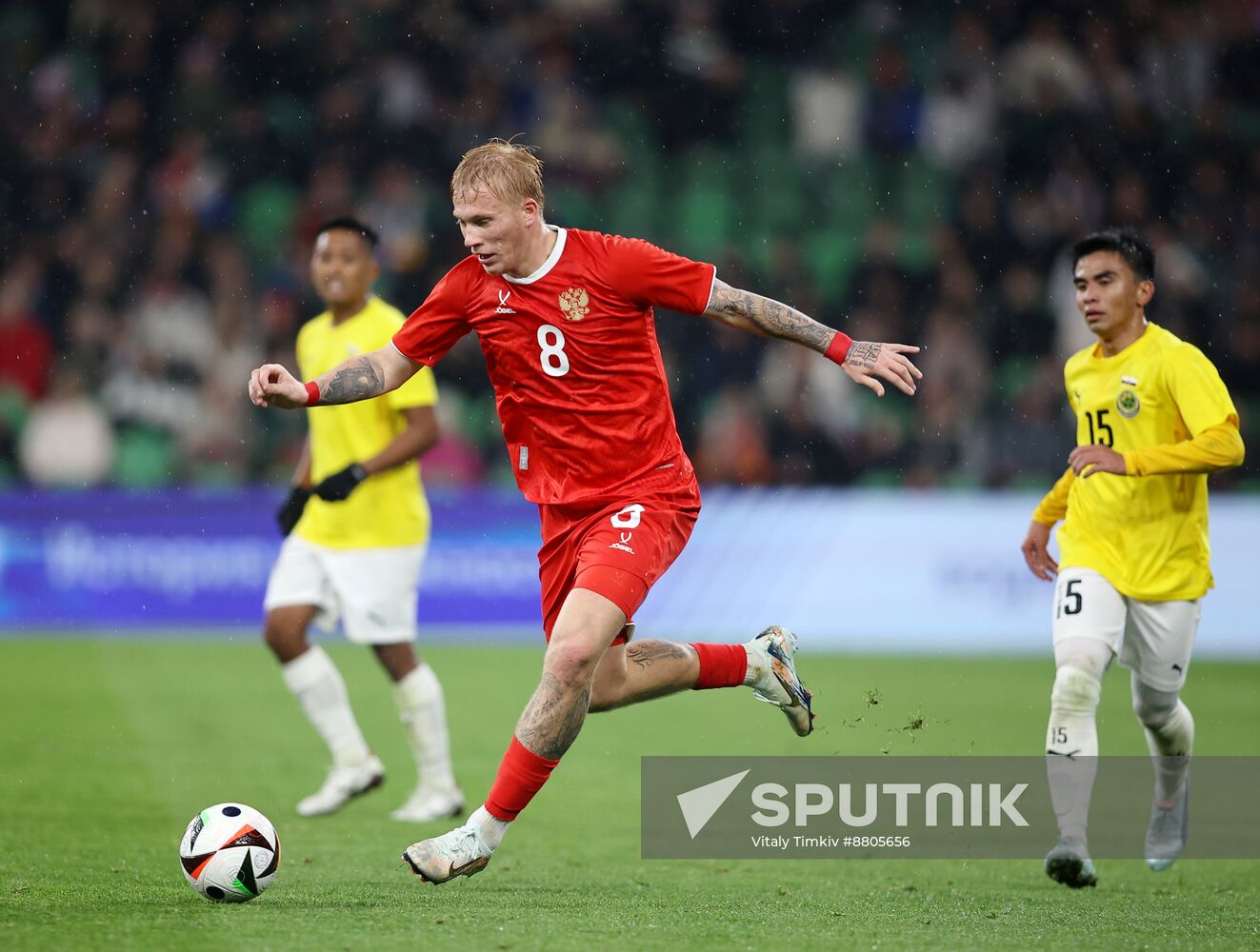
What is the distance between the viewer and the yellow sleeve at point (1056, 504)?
673 centimetres

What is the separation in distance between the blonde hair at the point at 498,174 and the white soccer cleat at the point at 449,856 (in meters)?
2.13

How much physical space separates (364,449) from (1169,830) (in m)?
3.97

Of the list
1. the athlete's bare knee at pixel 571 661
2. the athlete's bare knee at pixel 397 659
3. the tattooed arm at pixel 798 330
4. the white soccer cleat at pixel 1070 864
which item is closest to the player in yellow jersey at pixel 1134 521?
the white soccer cleat at pixel 1070 864

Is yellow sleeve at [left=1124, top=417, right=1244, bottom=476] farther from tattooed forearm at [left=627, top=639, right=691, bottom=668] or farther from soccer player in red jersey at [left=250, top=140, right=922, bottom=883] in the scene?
tattooed forearm at [left=627, top=639, right=691, bottom=668]

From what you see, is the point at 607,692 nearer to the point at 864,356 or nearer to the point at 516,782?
the point at 516,782

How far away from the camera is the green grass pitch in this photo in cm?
507

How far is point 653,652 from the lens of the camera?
6234mm

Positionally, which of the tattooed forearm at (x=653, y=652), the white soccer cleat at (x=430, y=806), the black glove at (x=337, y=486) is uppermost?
the black glove at (x=337, y=486)

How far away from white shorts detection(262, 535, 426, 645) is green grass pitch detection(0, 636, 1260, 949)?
34.5 inches

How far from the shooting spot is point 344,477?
7.40 m

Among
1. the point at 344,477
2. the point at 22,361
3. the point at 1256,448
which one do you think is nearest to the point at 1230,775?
the point at 344,477

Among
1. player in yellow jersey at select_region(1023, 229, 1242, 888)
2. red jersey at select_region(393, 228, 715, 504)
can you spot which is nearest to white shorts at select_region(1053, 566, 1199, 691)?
player in yellow jersey at select_region(1023, 229, 1242, 888)

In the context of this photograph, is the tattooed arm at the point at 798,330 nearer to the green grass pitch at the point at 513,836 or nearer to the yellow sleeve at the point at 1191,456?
the yellow sleeve at the point at 1191,456

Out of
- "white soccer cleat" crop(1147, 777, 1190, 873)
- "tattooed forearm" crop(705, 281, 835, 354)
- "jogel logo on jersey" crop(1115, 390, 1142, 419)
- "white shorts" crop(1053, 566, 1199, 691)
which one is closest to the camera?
"tattooed forearm" crop(705, 281, 835, 354)
